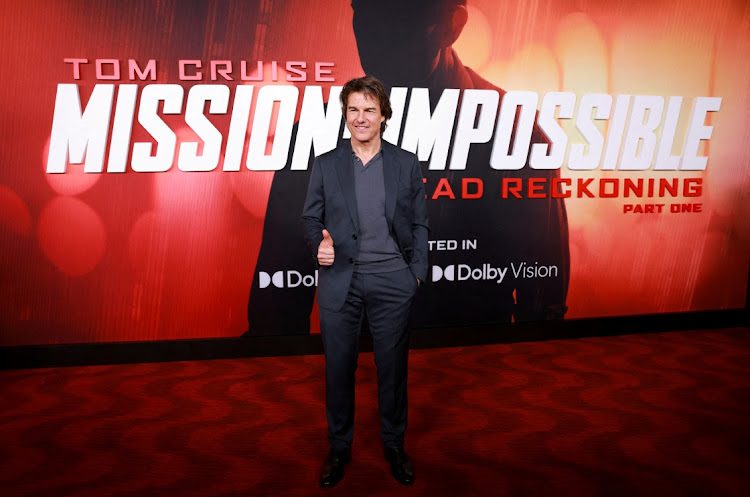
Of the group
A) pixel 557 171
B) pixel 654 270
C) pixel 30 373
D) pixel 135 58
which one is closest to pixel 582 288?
pixel 654 270

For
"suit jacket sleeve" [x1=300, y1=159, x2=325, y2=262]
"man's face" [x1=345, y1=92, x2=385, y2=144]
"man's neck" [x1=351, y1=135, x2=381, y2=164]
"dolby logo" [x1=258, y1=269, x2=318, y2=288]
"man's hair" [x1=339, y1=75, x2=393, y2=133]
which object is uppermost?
"man's hair" [x1=339, y1=75, x2=393, y2=133]

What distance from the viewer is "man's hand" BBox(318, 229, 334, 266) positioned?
222 cm

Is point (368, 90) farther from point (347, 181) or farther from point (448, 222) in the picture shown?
point (448, 222)

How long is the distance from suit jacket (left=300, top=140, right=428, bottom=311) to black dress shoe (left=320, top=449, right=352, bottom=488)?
26.4 inches

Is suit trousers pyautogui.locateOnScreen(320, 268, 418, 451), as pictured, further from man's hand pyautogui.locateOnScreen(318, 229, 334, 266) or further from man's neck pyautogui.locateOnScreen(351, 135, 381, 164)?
man's neck pyautogui.locateOnScreen(351, 135, 381, 164)

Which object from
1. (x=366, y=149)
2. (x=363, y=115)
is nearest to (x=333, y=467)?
Answer: (x=366, y=149)

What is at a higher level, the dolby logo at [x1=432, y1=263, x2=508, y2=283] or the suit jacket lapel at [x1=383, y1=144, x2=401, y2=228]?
the suit jacket lapel at [x1=383, y1=144, x2=401, y2=228]

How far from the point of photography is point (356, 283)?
2.37m

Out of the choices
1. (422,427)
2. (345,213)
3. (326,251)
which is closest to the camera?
(326,251)

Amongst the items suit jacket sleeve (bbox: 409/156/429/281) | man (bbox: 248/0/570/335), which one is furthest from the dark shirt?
man (bbox: 248/0/570/335)

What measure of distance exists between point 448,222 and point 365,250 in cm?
222

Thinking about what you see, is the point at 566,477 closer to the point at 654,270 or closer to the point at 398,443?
the point at 398,443

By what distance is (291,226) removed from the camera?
429 cm

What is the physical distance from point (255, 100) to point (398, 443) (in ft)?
9.02
